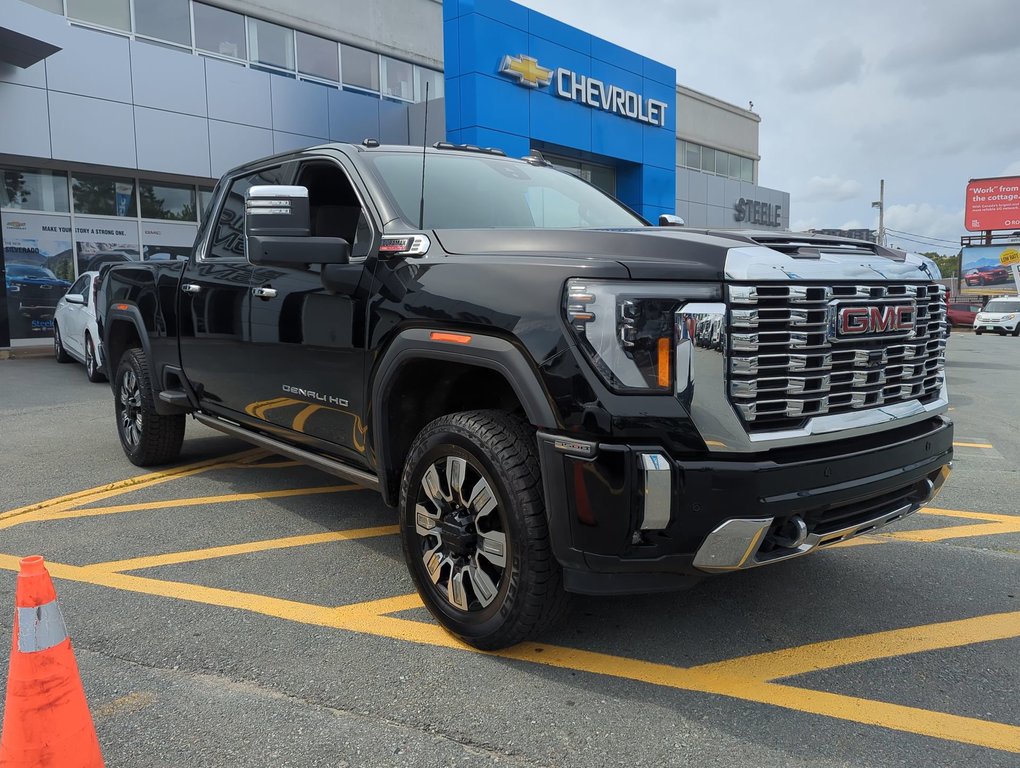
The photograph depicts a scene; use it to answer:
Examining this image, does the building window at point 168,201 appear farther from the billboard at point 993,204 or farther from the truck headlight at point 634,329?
the billboard at point 993,204

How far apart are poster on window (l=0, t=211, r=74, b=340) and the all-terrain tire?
11238mm

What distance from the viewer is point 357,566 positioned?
12.8 ft

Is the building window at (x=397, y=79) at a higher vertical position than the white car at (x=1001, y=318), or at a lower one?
higher

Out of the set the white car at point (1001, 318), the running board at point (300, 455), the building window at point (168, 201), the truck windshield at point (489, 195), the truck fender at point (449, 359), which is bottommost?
the white car at point (1001, 318)

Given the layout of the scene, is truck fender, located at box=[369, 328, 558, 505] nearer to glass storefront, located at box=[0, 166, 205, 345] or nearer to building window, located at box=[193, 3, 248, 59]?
glass storefront, located at box=[0, 166, 205, 345]

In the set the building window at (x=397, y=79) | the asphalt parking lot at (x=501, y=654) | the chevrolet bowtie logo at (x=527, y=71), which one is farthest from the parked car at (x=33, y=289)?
the asphalt parking lot at (x=501, y=654)

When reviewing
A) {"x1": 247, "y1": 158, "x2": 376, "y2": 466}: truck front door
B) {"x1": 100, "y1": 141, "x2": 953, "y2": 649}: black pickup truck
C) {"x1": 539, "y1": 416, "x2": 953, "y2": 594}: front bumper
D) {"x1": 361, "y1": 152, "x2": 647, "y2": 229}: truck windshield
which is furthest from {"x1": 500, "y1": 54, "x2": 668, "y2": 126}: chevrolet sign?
{"x1": 539, "y1": 416, "x2": 953, "y2": 594}: front bumper

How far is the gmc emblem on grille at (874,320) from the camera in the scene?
2.66m

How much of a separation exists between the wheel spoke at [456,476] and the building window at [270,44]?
53.4 feet

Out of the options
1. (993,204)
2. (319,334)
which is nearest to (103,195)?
(319,334)

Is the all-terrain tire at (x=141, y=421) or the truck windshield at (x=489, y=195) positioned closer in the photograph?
the truck windshield at (x=489, y=195)

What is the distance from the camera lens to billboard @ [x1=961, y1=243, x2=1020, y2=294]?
5425cm

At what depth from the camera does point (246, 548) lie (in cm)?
416

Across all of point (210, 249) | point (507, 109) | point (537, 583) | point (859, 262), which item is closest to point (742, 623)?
point (537, 583)
